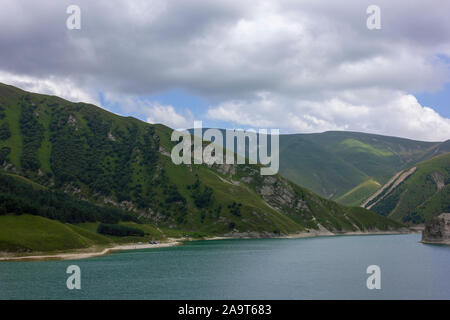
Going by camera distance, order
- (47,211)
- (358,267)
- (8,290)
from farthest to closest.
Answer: (47,211) < (358,267) < (8,290)

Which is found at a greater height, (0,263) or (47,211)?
(47,211)

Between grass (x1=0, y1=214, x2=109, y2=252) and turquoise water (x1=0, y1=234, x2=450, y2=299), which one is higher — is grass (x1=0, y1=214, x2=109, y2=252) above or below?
above

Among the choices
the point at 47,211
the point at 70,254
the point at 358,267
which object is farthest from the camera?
the point at 47,211

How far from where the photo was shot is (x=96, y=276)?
106 meters

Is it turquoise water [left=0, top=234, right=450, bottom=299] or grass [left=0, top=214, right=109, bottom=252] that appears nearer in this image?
turquoise water [left=0, top=234, right=450, bottom=299]

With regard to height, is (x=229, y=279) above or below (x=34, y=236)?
below

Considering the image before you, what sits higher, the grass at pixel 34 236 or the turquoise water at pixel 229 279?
the grass at pixel 34 236

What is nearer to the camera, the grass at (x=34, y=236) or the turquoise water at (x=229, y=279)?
the turquoise water at (x=229, y=279)

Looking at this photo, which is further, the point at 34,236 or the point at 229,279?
the point at 34,236
